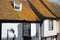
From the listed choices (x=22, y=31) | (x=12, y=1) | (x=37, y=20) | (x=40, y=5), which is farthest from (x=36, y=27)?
(x=40, y=5)

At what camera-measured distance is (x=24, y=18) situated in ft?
96.6

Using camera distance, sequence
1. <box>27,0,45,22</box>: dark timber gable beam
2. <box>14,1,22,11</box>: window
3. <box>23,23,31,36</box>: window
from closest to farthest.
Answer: <box>23,23,31,36</box>: window
<box>14,1,22,11</box>: window
<box>27,0,45,22</box>: dark timber gable beam

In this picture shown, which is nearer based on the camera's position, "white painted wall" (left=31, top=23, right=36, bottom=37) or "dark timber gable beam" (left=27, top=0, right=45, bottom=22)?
"white painted wall" (left=31, top=23, right=36, bottom=37)

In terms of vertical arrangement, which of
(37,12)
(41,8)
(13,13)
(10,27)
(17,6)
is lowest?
(10,27)

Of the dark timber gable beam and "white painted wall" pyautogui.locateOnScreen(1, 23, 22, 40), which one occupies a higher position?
the dark timber gable beam

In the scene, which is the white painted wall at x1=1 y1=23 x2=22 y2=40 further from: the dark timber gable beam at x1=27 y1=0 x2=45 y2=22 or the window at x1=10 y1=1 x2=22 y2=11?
the dark timber gable beam at x1=27 y1=0 x2=45 y2=22

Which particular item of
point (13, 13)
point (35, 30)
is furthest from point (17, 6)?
point (35, 30)

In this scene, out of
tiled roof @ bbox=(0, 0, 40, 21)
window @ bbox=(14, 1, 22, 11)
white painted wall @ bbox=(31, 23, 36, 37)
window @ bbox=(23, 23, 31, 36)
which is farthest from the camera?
window @ bbox=(14, 1, 22, 11)

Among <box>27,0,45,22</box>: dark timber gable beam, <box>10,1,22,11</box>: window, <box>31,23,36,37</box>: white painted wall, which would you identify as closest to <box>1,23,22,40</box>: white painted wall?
<box>31,23,36,37</box>: white painted wall

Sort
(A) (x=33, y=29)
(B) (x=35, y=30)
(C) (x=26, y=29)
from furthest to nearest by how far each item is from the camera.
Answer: (B) (x=35, y=30), (A) (x=33, y=29), (C) (x=26, y=29)

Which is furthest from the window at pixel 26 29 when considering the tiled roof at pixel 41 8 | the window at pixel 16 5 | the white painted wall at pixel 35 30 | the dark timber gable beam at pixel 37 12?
the tiled roof at pixel 41 8

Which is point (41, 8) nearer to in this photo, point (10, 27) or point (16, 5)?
point (16, 5)

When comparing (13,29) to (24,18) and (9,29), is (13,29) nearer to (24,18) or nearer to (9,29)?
(9,29)

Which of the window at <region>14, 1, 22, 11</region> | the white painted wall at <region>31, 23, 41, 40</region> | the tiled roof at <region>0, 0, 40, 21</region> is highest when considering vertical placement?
the window at <region>14, 1, 22, 11</region>
